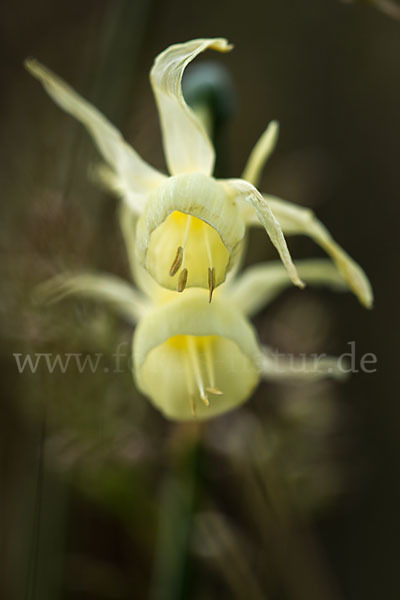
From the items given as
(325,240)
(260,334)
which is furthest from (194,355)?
(260,334)

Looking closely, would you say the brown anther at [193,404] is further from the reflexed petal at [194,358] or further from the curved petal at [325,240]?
the curved petal at [325,240]

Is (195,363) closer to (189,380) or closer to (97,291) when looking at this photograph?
(189,380)

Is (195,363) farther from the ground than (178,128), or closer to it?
closer to it

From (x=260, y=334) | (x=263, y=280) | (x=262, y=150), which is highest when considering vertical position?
(x=262, y=150)

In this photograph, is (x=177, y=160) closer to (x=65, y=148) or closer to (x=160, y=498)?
(x=65, y=148)

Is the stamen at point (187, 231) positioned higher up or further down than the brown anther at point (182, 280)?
higher up

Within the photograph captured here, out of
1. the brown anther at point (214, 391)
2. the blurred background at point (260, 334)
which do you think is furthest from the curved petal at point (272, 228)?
the blurred background at point (260, 334)

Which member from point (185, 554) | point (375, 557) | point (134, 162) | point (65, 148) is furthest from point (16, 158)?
point (375, 557)
